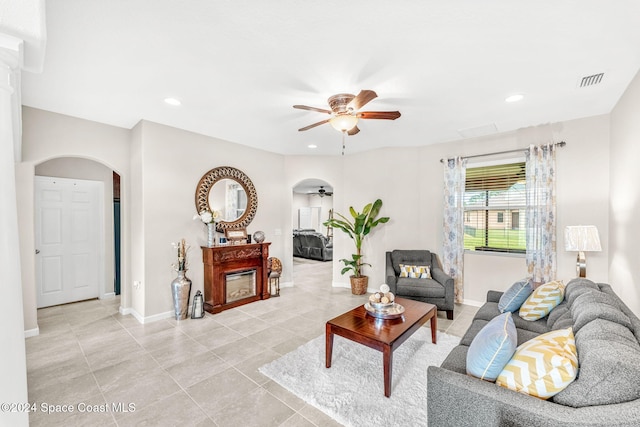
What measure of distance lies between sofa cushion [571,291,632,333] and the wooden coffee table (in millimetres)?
1182

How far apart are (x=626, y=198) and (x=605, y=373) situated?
2.66m

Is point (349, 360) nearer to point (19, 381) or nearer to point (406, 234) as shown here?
point (19, 381)

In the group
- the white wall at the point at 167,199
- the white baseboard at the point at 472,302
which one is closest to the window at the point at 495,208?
the white baseboard at the point at 472,302

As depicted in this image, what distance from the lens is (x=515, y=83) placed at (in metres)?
2.71

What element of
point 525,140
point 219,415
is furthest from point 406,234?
point 219,415

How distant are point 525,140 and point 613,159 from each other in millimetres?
978

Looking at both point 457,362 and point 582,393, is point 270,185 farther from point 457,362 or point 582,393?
point 582,393

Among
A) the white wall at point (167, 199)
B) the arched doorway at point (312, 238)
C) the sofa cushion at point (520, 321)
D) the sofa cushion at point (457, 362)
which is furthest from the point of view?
the arched doorway at point (312, 238)

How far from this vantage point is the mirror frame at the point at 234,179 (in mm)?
4340

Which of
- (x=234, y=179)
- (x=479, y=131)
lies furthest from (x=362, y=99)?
(x=234, y=179)

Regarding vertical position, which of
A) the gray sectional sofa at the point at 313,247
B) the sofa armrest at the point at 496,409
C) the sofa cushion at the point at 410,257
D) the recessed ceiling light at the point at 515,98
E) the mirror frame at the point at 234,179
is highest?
the recessed ceiling light at the point at 515,98

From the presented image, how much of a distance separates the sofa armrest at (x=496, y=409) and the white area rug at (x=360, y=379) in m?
0.65

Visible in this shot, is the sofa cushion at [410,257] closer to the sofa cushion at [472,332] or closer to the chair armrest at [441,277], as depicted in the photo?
the chair armrest at [441,277]

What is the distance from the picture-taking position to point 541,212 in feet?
12.7
